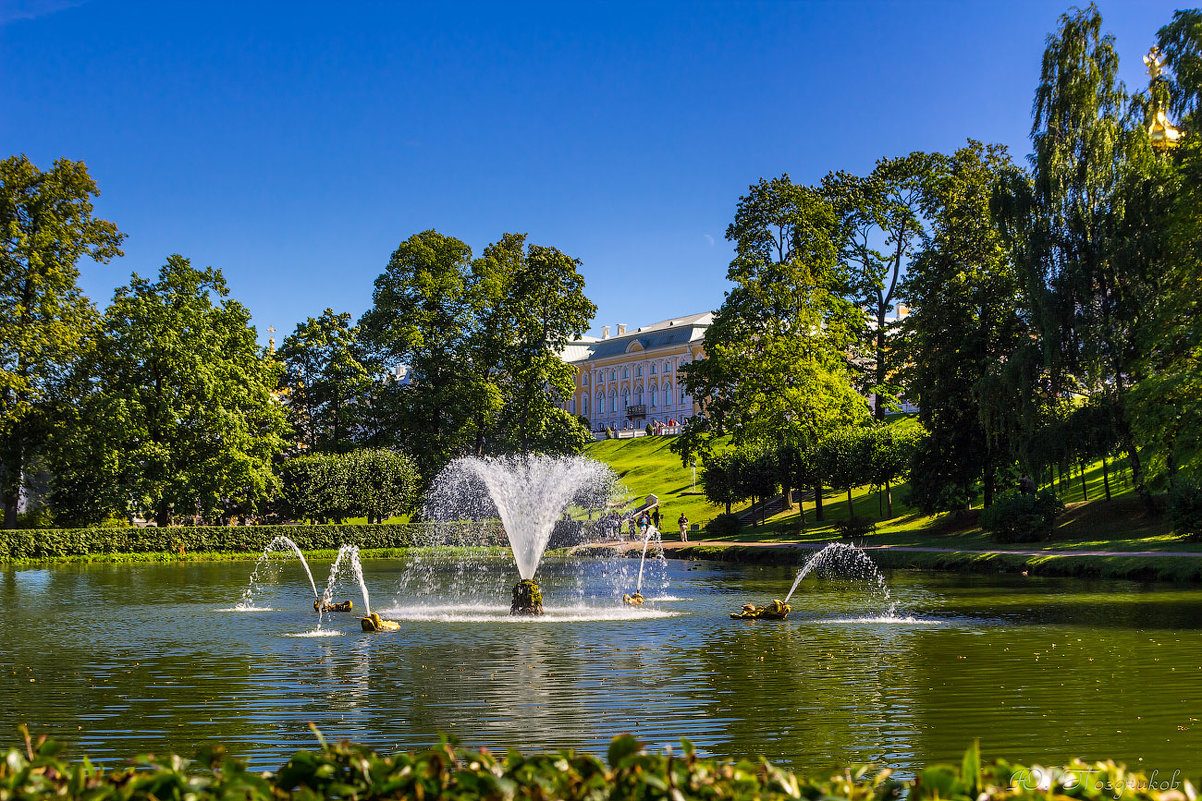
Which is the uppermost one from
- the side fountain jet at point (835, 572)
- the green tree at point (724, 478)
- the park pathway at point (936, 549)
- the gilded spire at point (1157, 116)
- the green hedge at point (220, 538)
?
the gilded spire at point (1157, 116)

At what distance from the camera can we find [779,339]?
41.8m

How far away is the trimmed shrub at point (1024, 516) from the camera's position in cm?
3173

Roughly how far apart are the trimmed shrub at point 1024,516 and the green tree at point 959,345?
2428mm

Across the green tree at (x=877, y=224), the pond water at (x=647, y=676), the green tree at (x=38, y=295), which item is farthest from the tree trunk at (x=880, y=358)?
the green tree at (x=38, y=295)

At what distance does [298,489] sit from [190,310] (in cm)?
931

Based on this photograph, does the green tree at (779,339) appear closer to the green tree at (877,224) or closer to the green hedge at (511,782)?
the green tree at (877,224)

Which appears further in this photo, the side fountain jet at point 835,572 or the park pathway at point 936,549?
the park pathway at point 936,549

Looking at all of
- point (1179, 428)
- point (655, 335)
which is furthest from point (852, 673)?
point (655, 335)

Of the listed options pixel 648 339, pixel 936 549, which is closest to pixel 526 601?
pixel 936 549

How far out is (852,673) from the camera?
11.6 metres

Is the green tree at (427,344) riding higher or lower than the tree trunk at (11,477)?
higher

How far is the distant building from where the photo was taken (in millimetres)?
105375

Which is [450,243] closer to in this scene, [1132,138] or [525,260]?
[525,260]

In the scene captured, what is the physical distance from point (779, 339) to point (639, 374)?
71005mm
